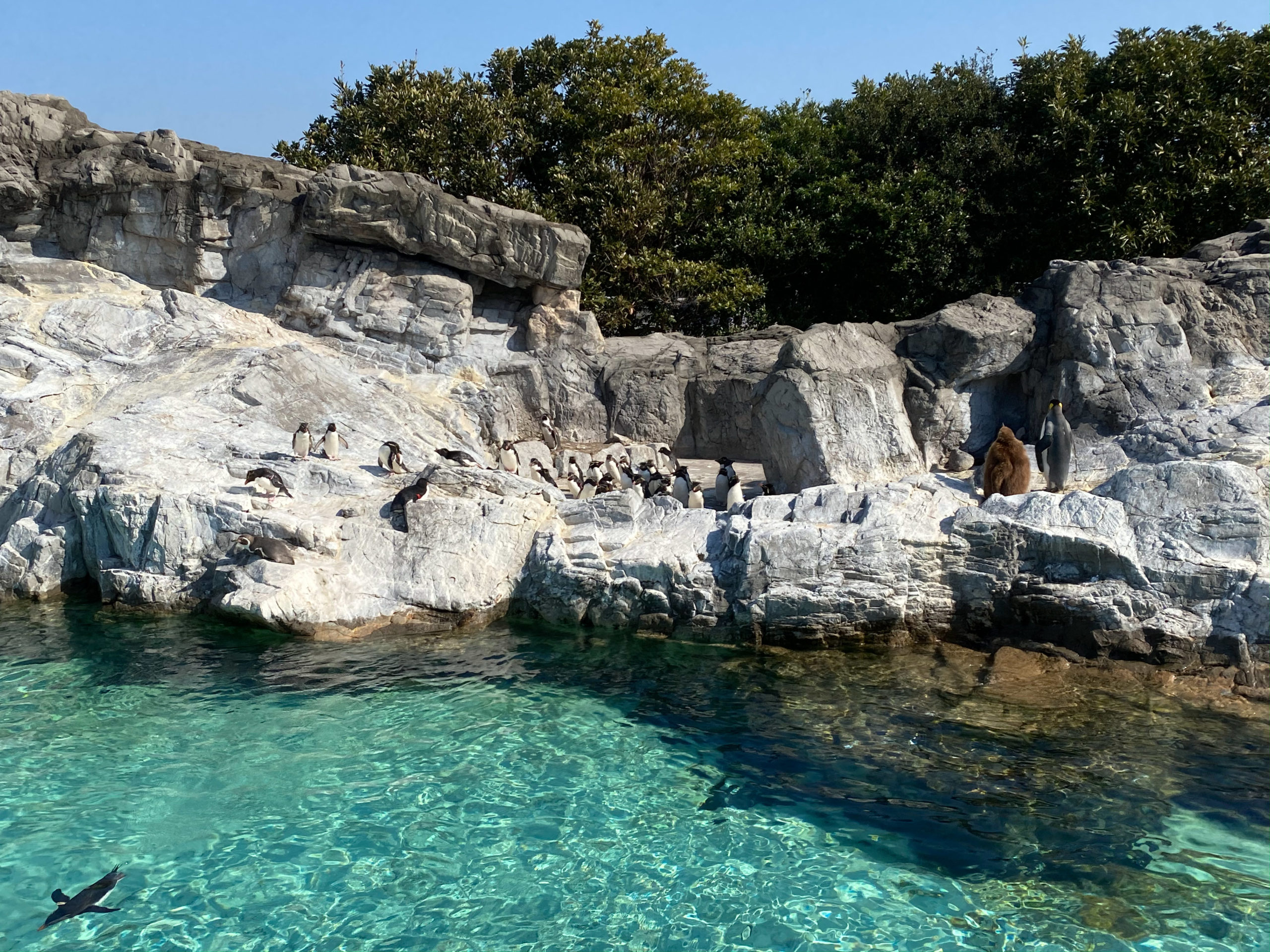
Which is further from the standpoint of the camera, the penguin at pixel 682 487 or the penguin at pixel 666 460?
the penguin at pixel 666 460

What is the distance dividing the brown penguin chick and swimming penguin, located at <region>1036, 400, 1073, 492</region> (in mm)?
315

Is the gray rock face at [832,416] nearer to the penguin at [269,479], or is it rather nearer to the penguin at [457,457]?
the penguin at [457,457]

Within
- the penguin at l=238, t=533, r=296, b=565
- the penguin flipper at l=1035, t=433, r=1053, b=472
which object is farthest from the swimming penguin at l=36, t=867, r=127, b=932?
the penguin flipper at l=1035, t=433, r=1053, b=472

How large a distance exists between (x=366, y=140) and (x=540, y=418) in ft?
25.3

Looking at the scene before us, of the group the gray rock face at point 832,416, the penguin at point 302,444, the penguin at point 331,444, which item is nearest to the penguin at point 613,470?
the gray rock face at point 832,416

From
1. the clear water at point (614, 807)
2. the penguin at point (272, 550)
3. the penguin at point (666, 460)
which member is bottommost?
the clear water at point (614, 807)

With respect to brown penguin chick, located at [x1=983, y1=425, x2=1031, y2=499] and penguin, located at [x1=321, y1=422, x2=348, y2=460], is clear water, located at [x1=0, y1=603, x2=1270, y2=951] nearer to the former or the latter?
brown penguin chick, located at [x1=983, y1=425, x2=1031, y2=499]

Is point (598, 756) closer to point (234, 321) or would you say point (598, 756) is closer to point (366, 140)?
point (234, 321)

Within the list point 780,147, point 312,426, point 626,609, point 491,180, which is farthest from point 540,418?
point 780,147

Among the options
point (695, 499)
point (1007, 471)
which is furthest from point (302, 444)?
point (1007, 471)

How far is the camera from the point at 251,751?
7.16 meters

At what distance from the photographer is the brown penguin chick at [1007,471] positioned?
10758 millimetres

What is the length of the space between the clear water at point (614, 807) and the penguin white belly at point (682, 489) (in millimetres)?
4333

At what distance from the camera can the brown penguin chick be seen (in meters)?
10.8
